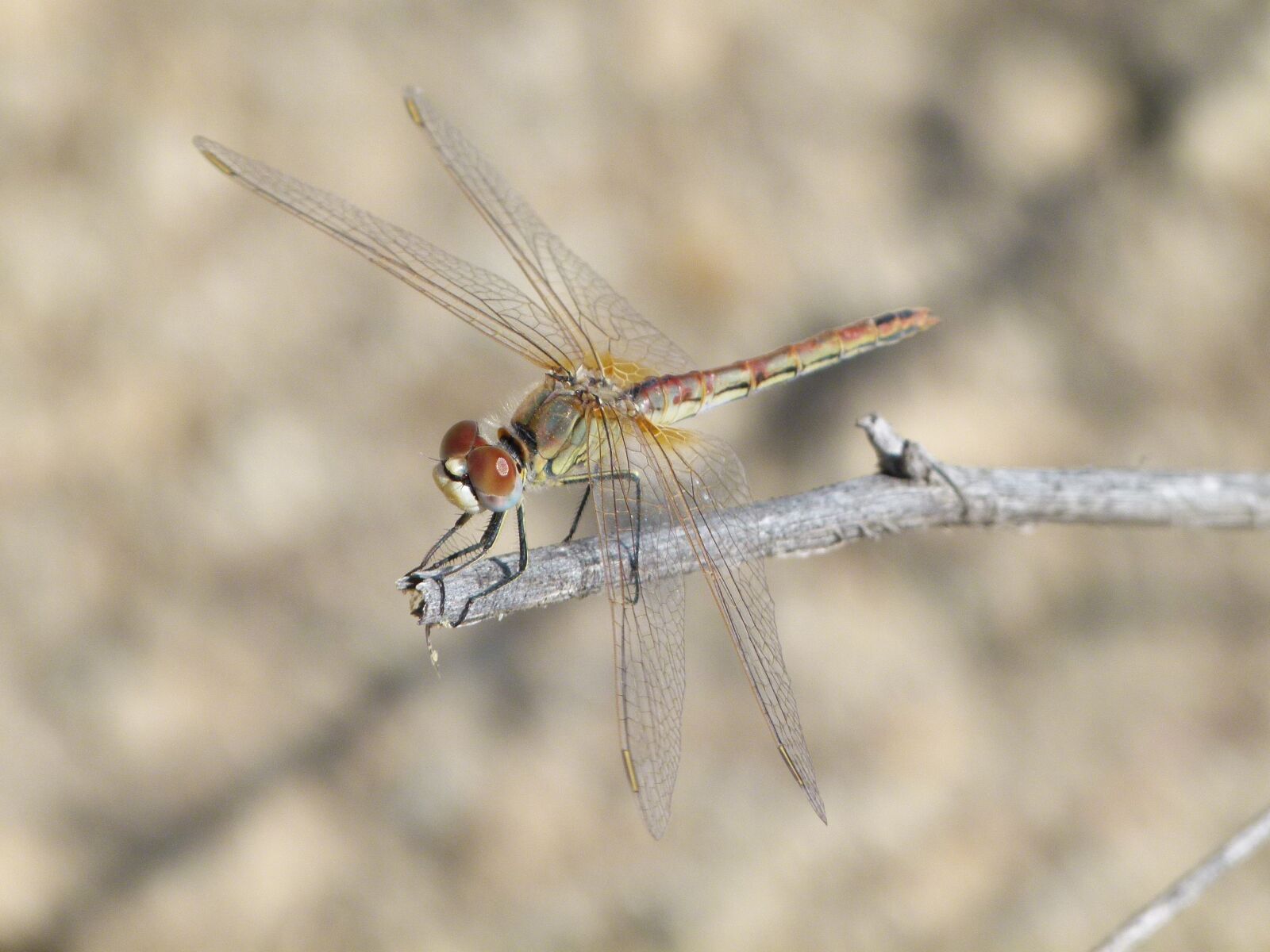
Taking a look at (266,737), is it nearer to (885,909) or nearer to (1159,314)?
(885,909)

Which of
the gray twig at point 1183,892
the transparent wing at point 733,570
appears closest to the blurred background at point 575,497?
the transparent wing at point 733,570

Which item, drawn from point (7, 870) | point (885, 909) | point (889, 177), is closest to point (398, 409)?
point (889, 177)

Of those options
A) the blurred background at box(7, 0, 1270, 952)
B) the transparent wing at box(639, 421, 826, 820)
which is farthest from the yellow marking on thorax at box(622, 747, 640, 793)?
the blurred background at box(7, 0, 1270, 952)

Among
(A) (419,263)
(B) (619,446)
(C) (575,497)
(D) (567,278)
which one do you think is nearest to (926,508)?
(B) (619,446)

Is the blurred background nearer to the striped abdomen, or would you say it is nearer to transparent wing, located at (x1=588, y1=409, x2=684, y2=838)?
the striped abdomen

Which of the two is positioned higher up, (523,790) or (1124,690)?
(523,790)

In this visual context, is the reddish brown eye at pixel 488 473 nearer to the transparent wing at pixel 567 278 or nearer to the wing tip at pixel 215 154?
the transparent wing at pixel 567 278
